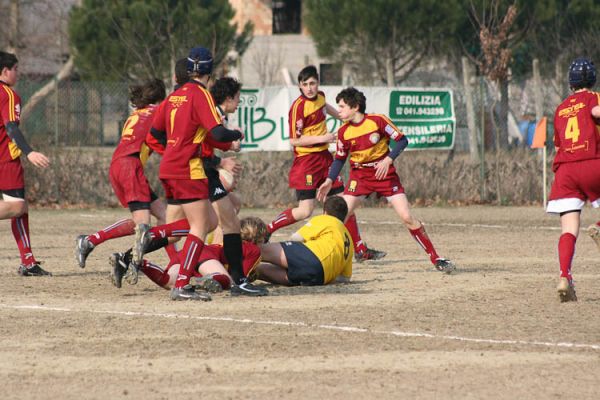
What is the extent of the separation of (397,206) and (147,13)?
2064cm

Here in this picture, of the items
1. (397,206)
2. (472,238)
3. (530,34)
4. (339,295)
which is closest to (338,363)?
(339,295)

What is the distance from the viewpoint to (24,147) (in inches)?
470

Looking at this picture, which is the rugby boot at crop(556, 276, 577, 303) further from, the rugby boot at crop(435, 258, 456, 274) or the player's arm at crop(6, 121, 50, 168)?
the player's arm at crop(6, 121, 50, 168)

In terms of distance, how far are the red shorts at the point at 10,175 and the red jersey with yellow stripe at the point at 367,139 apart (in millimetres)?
3238

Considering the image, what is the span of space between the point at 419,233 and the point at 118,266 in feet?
11.5

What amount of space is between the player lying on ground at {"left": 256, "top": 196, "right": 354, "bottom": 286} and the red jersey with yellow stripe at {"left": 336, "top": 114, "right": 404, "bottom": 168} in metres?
1.93

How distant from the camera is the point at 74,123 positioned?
2381cm

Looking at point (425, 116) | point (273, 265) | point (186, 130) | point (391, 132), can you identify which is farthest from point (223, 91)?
point (425, 116)

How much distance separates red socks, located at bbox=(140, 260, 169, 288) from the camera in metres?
10.9

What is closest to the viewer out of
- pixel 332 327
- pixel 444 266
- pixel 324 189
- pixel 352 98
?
pixel 332 327

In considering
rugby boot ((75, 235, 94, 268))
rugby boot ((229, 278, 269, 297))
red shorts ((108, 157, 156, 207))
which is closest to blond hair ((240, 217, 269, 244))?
rugby boot ((229, 278, 269, 297))

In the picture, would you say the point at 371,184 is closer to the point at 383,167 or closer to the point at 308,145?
the point at 383,167

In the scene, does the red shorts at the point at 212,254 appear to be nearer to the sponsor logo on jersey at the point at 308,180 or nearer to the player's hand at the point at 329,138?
the player's hand at the point at 329,138

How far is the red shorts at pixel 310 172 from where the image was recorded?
14.5m
